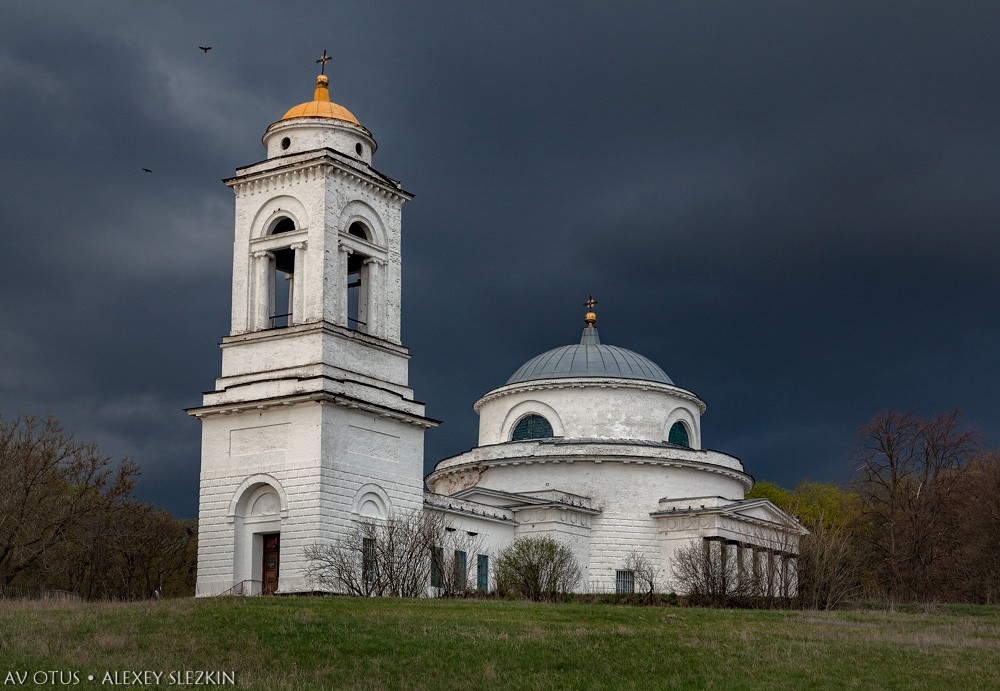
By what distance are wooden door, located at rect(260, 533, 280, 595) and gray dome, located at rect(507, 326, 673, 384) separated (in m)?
19.2

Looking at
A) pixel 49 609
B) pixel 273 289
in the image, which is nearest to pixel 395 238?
pixel 273 289

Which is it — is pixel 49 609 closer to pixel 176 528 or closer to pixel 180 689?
pixel 180 689

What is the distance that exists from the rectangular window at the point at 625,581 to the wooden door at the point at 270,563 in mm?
16141

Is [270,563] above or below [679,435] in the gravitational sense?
below

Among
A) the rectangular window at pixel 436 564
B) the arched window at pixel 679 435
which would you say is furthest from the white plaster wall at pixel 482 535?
the arched window at pixel 679 435

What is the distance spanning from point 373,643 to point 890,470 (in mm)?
45249

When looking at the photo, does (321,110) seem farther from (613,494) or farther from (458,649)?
(458,649)

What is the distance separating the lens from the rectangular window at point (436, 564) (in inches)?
1542

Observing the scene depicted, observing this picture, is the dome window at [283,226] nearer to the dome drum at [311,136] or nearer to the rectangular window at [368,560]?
the dome drum at [311,136]

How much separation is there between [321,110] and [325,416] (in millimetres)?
10594

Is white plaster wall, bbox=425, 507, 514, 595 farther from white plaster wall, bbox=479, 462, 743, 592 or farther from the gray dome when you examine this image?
the gray dome

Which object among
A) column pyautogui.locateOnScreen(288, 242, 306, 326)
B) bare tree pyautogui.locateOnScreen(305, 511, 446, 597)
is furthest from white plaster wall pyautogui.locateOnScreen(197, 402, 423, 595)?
column pyautogui.locateOnScreen(288, 242, 306, 326)

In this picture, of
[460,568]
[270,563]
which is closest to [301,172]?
[270,563]

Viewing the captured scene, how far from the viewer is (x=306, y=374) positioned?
39188 mm
